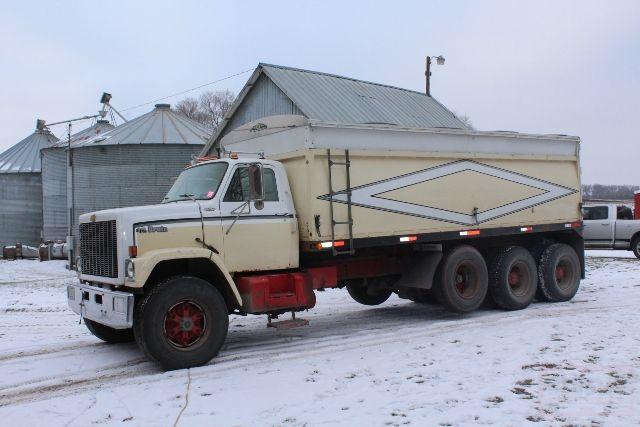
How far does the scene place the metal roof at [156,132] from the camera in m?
26.3

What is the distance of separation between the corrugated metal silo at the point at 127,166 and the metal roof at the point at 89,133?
2.42 m

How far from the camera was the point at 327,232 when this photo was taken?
27.7 feet

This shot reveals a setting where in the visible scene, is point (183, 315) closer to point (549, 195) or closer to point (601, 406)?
point (601, 406)

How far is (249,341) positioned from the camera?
875cm

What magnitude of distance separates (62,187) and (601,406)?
28302mm

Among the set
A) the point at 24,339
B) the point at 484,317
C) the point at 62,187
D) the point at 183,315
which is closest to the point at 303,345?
the point at 183,315

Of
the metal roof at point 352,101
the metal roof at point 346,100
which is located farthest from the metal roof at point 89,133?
the metal roof at point 352,101

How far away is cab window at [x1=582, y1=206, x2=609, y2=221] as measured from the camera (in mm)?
21375

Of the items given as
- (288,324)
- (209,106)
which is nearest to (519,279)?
(288,324)

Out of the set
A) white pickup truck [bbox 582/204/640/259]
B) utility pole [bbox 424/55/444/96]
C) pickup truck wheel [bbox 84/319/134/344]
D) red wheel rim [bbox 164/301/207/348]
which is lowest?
pickup truck wheel [bbox 84/319/134/344]

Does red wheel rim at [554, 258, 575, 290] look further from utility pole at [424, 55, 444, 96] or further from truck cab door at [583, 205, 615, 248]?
utility pole at [424, 55, 444, 96]

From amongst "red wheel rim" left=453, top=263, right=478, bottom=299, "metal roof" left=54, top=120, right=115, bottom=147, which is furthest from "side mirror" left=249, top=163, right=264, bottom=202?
"metal roof" left=54, top=120, right=115, bottom=147

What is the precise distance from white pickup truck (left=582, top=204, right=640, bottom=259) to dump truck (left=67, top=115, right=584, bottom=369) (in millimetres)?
10157

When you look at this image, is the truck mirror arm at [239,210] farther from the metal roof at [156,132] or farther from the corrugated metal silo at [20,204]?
the corrugated metal silo at [20,204]
